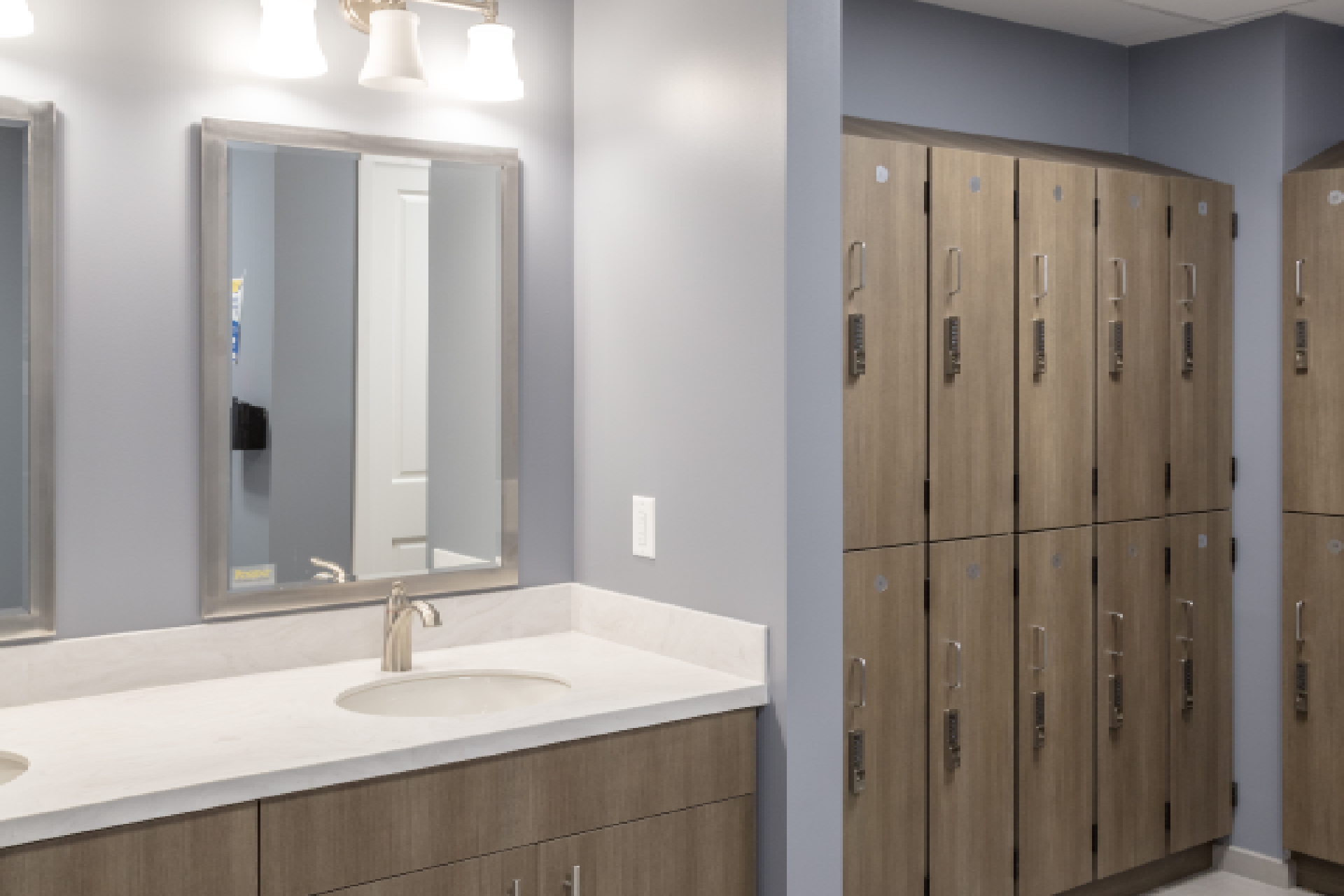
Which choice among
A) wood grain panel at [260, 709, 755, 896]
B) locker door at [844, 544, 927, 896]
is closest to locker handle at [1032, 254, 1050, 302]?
locker door at [844, 544, 927, 896]

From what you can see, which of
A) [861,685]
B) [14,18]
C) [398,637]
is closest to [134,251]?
[14,18]

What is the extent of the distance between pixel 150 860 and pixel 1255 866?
9.74 feet

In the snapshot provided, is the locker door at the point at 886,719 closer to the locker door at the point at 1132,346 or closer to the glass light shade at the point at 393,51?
the locker door at the point at 1132,346

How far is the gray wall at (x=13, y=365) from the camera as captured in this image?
1957 millimetres

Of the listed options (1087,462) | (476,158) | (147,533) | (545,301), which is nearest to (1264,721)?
(1087,462)

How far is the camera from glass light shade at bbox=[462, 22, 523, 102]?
7.36 ft

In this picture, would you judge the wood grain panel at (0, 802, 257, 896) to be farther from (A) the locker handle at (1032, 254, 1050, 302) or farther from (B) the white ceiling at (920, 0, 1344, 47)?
(B) the white ceiling at (920, 0, 1344, 47)

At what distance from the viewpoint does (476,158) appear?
2.43 meters

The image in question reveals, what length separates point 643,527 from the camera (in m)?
2.37

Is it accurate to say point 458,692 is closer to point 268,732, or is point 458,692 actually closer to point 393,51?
point 268,732

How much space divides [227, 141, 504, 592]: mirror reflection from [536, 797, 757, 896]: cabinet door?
29.3 inches

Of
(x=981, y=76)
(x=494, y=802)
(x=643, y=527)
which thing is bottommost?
(x=494, y=802)

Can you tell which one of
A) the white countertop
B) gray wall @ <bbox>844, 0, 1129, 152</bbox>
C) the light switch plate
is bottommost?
the white countertop

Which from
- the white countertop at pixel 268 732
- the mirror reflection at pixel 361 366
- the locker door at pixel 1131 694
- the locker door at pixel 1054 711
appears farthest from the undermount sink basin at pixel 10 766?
the locker door at pixel 1131 694
